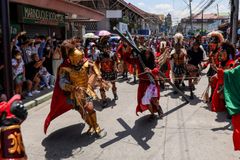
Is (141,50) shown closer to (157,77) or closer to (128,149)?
(157,77)

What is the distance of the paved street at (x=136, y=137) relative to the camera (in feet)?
17.3

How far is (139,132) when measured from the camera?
6398 millimetres

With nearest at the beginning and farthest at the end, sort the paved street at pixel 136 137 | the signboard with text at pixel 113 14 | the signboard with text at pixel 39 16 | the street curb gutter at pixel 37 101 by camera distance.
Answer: the paved street at pixel 136 137
the street curb gutter at pixel 37 101
the signboard with text at pixel 39 16
the signboard with text at pixel 113 14

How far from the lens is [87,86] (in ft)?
20.1

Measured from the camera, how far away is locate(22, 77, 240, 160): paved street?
5262mm

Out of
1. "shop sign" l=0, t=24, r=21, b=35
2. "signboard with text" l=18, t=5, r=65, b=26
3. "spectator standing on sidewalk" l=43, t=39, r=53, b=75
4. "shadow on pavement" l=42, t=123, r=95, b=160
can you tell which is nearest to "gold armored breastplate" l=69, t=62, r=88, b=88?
"shadow on pavement" l=42, t=123, r=95, b=160

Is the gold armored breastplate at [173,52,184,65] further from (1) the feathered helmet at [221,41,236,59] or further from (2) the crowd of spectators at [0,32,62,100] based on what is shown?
(2) the crowd of spectators at [0,32,62,100]

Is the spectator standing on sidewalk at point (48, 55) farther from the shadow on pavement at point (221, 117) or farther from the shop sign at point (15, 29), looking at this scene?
the shadow on pavement at point (221, 117)

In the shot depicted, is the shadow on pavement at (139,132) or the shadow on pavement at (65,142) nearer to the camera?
the shadow on pavement at (65,142)

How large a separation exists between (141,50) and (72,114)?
7.32 ft

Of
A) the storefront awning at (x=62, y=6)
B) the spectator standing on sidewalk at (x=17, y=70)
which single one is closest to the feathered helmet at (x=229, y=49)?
the spectator standing on sidewalk at (x=17, y=70)

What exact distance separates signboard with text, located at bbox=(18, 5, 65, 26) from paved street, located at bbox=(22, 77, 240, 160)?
4.50 meters

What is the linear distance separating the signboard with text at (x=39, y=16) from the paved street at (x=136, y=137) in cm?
450

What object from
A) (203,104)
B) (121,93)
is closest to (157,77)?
(203,104)
